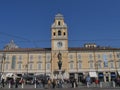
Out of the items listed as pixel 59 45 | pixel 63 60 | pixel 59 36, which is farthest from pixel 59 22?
pixel 63 60

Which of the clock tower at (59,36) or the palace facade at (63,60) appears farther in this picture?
the clock tower at (59,36)

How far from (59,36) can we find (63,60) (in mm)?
7352

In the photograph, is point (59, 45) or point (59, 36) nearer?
point (59, 45)

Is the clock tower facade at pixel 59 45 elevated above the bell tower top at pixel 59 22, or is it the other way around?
the bell tower top at pixel 59 22

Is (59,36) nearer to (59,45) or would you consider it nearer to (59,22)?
(59,45)

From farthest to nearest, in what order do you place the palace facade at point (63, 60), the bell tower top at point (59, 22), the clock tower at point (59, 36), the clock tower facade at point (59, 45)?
the bell tower top at point (59, 22)
the clock tower at point (59, 36)
the palace facade at point (63, 60)
the clock tower facade at point (59, 45)

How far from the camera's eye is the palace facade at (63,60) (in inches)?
2516

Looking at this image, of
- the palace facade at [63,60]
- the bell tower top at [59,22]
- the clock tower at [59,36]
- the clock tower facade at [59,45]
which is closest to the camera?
the clock tower facade at [59,45]

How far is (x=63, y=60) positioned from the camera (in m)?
63.4

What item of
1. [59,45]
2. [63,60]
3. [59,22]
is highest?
[59,22]

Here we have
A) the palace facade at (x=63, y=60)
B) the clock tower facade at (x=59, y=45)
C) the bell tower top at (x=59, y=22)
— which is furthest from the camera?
the bell tower top at (x=59, y=22)

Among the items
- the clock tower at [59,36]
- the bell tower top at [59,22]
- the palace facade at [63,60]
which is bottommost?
the palace facade at [63,60]

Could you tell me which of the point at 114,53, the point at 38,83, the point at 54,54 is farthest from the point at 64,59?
the point at 38,83

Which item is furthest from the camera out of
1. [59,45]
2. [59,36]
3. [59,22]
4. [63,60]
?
[59,22]
